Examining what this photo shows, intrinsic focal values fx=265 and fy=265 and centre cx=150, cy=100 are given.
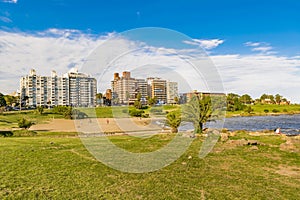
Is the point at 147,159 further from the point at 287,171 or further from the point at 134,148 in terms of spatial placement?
the point at 287,171

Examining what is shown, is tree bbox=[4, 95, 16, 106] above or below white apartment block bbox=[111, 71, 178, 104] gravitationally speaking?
above

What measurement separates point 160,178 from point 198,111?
20.7 m

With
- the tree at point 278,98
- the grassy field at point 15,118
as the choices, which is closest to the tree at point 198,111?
the grassy field at point 15,118

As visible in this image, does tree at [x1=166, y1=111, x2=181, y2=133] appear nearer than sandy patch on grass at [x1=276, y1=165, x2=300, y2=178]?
No

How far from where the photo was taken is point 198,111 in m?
31.9

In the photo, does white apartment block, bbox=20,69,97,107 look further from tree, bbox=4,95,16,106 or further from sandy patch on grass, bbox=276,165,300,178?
sandy patch on grass, bbox=276,165,300,178

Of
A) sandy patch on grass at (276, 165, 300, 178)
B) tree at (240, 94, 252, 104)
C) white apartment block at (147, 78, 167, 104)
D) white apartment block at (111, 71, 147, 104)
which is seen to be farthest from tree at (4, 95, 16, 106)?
sandy patch on grass at (276, 165, 300, 178)

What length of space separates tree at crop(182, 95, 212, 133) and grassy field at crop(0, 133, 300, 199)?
46.4 ft

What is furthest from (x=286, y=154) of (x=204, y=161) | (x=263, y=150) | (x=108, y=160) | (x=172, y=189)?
(x=108, y=160)

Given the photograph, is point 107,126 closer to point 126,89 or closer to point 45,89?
point 126,89

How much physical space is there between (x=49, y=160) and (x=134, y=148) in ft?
22.3

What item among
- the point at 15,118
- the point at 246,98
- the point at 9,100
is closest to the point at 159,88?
the point at 15,118

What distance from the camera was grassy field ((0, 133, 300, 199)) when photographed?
982cm

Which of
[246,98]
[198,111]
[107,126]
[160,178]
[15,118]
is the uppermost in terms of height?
[246,98]
